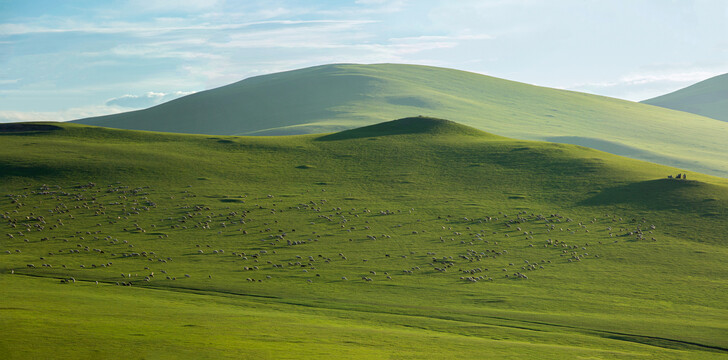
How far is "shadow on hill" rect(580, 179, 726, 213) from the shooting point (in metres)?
56.2

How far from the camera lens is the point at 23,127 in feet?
272

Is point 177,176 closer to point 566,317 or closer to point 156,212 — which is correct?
point 156,212

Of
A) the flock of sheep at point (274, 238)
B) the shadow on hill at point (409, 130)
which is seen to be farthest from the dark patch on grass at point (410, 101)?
the flock of sheep at point (274, 238)

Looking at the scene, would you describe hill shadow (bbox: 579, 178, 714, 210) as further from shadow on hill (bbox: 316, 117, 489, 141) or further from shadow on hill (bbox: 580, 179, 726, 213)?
shadow on hill (bbox: 316, 117, 489, 141)

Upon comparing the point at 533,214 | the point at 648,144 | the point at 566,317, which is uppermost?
the point at 648,144

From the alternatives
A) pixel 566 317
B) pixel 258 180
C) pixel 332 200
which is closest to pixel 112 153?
pixel 258 180

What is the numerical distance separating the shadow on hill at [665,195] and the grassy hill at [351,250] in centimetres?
27

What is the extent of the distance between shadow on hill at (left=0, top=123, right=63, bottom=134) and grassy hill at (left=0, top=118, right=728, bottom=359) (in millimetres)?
353

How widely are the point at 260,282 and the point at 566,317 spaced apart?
688 inches

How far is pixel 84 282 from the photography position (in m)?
35.1

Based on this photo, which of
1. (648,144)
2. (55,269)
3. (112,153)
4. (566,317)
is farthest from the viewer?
(648,144)

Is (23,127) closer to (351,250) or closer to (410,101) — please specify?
(351,250)

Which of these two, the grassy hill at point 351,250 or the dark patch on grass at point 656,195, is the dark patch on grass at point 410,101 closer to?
the grassy hill at point 351,250

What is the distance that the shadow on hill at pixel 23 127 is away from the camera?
267ft
